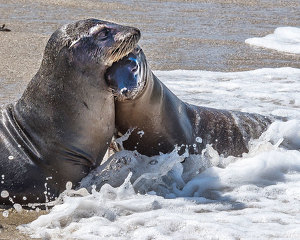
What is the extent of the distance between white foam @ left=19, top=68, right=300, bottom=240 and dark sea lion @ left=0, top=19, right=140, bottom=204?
7.8 inches

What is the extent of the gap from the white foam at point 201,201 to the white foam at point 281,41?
441 cm

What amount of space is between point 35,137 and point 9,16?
8.61 meters

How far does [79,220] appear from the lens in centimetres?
477

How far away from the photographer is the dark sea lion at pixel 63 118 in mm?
5059

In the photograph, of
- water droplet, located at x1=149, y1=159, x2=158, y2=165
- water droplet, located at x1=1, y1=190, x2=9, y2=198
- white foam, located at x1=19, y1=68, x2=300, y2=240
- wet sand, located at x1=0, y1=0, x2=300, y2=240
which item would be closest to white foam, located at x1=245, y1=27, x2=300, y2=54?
wet sand, located at x1=0, y1=0, x2=300, y2=240

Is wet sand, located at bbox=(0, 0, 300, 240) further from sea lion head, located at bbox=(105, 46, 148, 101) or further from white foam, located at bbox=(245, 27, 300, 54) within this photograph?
sea lion head, located at bbox=(105, 46, 148, 101)

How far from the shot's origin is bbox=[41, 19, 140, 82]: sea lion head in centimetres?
514

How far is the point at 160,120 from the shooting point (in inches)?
218

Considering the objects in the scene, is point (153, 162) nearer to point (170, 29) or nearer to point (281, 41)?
point (281, 41)

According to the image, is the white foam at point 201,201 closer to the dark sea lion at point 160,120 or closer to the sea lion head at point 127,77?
the dark sea lion at point 160,120

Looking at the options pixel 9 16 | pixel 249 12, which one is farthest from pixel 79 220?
pixel 249 12

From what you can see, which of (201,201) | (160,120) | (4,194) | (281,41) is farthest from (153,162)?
(281,41)

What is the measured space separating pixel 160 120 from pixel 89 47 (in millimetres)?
778

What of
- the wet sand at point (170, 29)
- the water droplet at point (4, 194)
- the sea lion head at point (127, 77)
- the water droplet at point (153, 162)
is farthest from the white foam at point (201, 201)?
the wet sand at point (170, 29)
